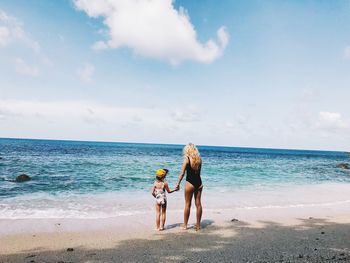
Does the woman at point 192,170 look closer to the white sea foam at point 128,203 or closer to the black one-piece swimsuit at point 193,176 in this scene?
the black one-piece swimsuit at point 193,176

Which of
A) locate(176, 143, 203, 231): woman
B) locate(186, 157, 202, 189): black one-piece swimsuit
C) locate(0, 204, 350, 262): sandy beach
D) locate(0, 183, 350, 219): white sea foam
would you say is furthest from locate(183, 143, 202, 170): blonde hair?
A: locate(0, 183, 350, 219): white sea foam

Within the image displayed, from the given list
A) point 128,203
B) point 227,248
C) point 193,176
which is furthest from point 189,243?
point 128,203

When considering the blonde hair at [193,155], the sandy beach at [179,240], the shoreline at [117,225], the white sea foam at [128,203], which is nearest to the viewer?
the sandy beach at [179,240]

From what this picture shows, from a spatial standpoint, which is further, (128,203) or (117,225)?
(128,203)

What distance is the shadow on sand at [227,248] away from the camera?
5.64 metres

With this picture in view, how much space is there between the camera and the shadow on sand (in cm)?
564

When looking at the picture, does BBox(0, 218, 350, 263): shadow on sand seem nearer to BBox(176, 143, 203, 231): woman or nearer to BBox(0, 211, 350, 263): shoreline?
BBox(0, 211, 350, 263): shoreline

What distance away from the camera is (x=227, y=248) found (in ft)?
21.0

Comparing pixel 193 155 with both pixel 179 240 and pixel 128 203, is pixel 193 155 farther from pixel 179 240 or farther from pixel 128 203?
pixel 128 203

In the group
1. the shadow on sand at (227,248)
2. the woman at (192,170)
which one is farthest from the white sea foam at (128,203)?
the shadow on sand at (227,248)

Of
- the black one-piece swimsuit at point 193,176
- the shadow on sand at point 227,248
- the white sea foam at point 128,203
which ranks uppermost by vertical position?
the black one-piece swimsuit at point 193,176

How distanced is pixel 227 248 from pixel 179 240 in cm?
117

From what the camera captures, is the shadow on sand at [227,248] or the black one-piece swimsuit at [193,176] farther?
the black one-piece swimsuit at [193,176]

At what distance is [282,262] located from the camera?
5.36 meters
